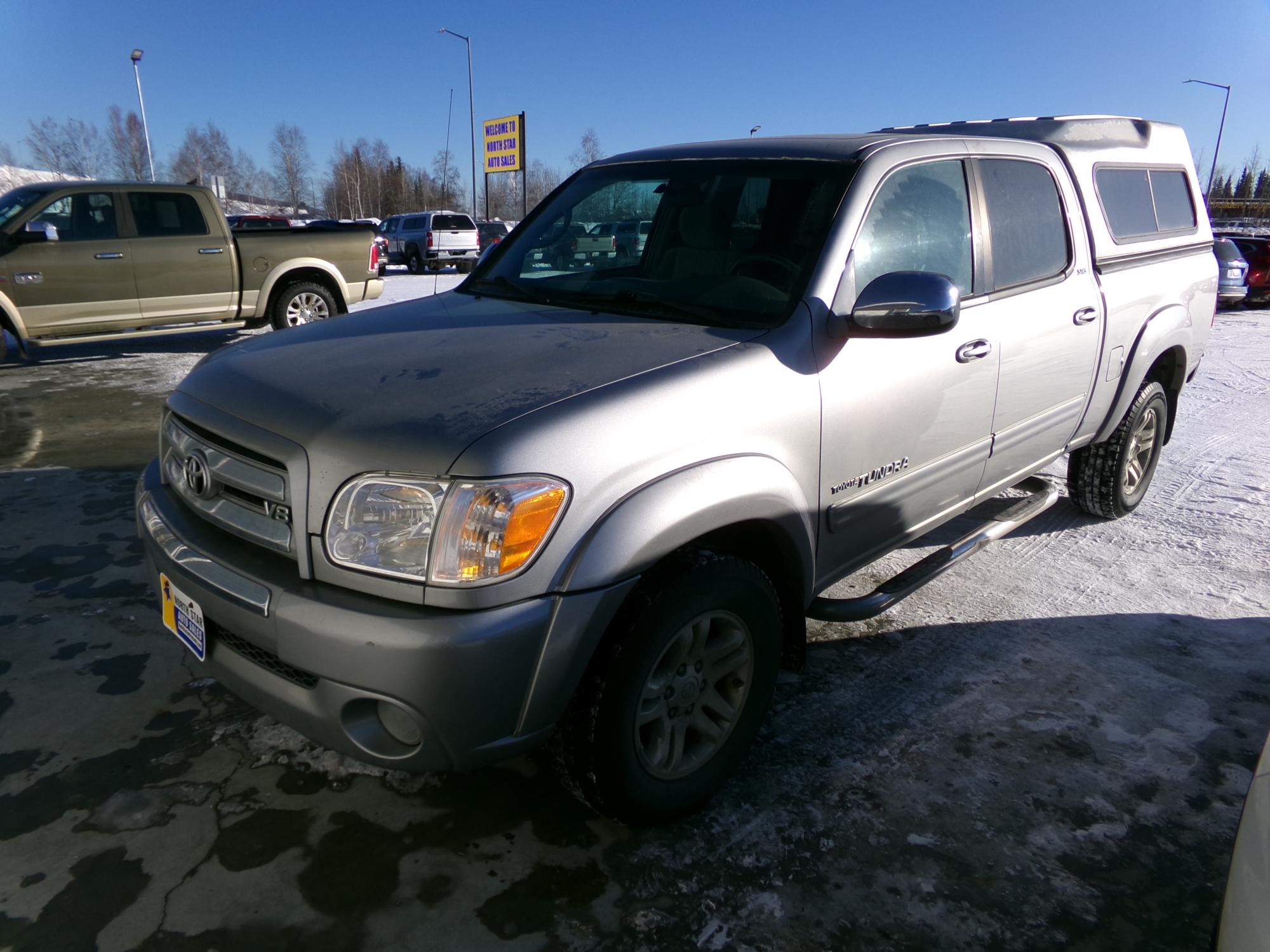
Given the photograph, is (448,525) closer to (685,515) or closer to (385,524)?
(385,524)

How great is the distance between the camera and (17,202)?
8508 millimetres

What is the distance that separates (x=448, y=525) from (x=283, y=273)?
9.11 m

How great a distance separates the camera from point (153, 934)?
6.58 feet

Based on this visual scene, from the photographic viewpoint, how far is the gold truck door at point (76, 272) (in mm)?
8406

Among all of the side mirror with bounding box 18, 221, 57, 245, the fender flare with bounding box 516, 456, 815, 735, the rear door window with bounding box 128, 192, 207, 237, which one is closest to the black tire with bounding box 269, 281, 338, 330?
the rear door window with bounding box 128, 192, 207, 237

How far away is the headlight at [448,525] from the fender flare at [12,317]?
8.52 meters

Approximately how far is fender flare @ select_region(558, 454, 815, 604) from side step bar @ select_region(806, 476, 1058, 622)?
1.52 ft

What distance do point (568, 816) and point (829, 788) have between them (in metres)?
0.77

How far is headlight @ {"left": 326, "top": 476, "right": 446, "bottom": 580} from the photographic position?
6.10ft

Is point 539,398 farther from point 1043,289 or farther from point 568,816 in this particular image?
point 1043,289

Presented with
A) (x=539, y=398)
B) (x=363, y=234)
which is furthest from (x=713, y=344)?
(x=363, y=234)

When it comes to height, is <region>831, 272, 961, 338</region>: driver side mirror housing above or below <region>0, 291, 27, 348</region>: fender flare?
above

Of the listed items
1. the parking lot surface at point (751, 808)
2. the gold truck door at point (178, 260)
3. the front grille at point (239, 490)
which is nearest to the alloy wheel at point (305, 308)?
the gold truck door at point (178, 260)

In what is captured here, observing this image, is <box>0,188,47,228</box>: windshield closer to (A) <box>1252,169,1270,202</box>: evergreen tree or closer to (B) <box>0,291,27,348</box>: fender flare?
(B) <box>0,291,27,348</box>: fender flare
